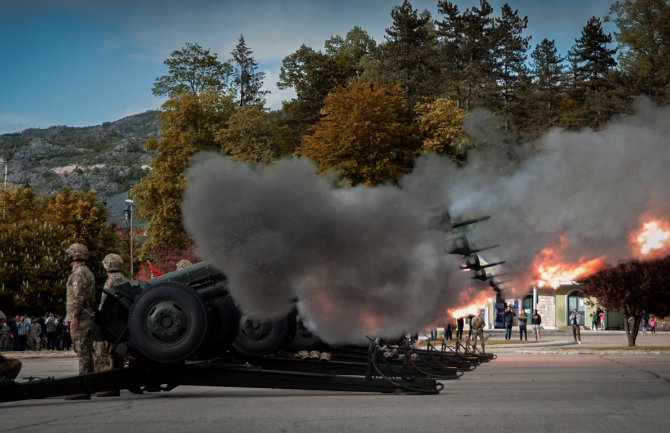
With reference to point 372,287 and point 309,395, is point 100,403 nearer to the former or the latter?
point 309,395

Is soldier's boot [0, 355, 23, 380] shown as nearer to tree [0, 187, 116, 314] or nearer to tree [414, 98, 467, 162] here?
tree [0, 187, 116, 314]

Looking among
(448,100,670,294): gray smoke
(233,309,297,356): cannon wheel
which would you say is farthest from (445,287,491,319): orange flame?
(233,309,297,356): cannon wheel

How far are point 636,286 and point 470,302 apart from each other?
1912 centimetres

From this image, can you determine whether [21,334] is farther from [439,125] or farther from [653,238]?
[653,238]

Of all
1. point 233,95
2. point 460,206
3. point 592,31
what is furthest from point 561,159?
point 592,31

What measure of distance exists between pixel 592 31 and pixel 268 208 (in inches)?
3126

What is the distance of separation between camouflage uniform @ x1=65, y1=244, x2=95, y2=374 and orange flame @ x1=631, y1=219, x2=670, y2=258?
12.0 metres

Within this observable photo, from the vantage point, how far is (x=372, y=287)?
19906 millimetres

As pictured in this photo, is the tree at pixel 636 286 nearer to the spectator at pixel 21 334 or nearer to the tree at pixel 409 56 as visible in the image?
the spectator at pixel 21 334

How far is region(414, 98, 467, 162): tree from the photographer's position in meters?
63.3

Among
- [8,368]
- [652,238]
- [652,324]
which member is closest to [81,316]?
[8,368]

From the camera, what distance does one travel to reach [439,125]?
65562 millimetres

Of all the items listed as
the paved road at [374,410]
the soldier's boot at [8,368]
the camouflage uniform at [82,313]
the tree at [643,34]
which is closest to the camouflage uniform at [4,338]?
the paved road at [374,410]

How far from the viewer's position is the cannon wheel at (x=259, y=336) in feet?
69.5
